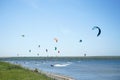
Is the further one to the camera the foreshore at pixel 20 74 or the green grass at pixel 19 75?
the foreshore at pixel 20 74

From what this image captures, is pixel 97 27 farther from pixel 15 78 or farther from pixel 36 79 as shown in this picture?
pixel 15 78

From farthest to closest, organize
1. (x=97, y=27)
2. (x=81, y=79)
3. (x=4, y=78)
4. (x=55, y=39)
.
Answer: (x=81, y=79) → (x=55, y=39) → (x=97, y=27) → (x=4, y=78)

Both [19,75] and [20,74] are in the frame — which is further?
[20,74]

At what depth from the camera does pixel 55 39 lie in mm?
39812

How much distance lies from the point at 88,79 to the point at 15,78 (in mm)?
27385

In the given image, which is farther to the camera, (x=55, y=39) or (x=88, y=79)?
(x=88, y=79)

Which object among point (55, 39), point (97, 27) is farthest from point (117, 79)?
point (97, 27)

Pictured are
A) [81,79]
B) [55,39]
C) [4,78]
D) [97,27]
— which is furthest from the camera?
[81,79]

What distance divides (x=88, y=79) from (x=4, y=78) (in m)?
28.7

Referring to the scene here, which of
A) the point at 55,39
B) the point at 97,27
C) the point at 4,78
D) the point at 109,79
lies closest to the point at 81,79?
the point at 109,79

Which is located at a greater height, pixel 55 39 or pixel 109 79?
pixel 55 39

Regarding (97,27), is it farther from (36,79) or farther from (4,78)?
(4,78)

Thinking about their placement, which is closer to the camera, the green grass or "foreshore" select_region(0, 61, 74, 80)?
the green grass

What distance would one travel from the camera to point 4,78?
29.2m
